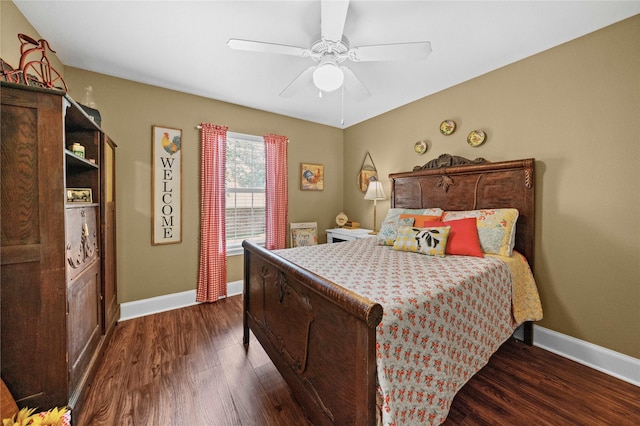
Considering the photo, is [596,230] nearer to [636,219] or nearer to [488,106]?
[636,219]

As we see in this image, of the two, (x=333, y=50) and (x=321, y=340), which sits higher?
(x=333, y=50)

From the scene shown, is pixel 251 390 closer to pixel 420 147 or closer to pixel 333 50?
pixel 333 50

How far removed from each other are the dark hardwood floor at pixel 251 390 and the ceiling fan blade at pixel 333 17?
7.59 ft

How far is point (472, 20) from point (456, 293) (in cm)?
193

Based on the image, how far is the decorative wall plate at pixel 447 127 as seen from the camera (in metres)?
2.73

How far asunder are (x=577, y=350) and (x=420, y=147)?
2.38m

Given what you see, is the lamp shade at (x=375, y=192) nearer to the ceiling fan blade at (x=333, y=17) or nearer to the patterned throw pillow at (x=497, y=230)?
the patterned throw pillow at (x=497, y=230)

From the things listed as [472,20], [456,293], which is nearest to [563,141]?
[472,20]

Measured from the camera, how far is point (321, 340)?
1.17m

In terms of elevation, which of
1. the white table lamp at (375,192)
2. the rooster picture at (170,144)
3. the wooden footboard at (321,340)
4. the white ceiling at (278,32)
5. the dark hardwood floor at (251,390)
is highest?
the white ceiling at (278,32)

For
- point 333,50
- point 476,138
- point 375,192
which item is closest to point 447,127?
point 476,138

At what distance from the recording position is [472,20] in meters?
1.76

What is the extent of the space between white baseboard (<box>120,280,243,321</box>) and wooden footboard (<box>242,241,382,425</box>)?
5.18 feet

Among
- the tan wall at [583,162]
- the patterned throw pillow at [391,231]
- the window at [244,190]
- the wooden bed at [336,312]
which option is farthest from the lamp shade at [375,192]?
the window at [244,190]
